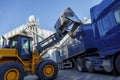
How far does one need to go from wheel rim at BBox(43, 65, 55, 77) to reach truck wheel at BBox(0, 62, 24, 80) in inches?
74.4

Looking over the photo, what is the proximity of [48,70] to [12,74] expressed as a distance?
2412 mm

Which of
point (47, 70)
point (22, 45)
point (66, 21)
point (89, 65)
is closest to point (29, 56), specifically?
point (22, 45)

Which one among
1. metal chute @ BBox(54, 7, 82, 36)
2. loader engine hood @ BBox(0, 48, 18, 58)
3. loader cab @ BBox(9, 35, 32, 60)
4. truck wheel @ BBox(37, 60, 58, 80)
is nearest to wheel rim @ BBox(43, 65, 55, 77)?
truck wheel @ BBox(37, 60, 58, 80)

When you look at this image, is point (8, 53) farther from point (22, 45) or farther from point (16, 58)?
point (22, 45)

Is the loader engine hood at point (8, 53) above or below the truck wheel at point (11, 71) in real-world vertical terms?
above

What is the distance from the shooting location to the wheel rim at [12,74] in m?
8.18

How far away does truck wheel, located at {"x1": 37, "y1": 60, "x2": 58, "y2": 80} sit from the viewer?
9953mm

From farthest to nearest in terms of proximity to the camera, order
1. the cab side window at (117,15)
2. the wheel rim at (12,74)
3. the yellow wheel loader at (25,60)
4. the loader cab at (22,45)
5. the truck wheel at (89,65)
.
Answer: the truck wheel at (89,65) < the loader cab at (22,45) < the yellow wheel loader at (25,60) < the wheel rim at (12,74) < the cab side window at (117,15)

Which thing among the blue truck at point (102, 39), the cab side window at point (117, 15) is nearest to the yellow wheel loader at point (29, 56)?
the blue truck at point (102, 39)

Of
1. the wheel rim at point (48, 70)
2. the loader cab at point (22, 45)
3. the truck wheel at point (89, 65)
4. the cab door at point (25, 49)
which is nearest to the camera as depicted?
the loader cab at point (22, 45)

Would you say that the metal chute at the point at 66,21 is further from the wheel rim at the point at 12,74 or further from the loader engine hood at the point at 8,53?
the wheel rim at the point at 12,74

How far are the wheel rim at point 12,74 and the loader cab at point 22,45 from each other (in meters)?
1.57

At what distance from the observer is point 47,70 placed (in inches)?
407

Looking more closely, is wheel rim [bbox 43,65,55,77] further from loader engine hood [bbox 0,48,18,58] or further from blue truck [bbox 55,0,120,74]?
blue truck [bbox 55,0,120,74]
